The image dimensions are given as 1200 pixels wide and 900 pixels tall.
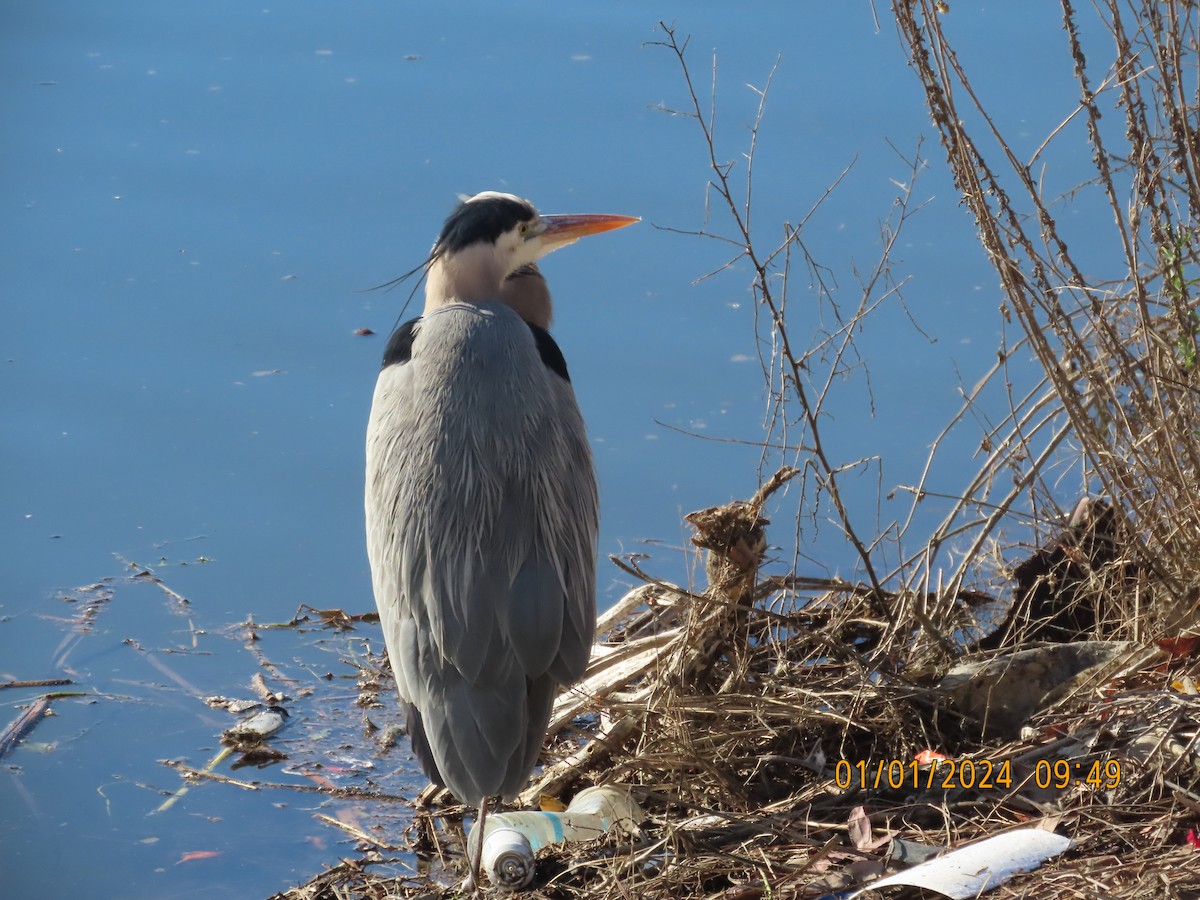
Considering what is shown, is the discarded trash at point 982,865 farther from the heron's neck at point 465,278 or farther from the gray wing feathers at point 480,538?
the heron's neck at point 465,278

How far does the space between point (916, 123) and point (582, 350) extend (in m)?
1.79

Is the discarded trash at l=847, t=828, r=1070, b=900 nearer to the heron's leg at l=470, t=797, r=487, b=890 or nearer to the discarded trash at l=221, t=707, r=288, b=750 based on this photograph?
the heron's leg at l=470, t=797, r=487, b=890

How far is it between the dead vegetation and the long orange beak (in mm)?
737

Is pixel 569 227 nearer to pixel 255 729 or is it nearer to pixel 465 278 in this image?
pixel 465 278

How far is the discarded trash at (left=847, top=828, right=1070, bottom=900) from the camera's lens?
2438 mm

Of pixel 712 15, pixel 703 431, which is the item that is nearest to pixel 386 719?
pixel 703 431

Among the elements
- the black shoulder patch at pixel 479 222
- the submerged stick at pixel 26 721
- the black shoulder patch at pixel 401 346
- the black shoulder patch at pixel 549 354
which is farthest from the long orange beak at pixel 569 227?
the submerged stick at pixel 26 721

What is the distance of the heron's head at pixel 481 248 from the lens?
351 centimetres

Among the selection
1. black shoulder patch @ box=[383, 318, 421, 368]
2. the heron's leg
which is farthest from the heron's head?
the heron's leg

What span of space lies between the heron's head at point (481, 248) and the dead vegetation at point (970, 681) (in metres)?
0.68

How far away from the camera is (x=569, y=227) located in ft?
12.6

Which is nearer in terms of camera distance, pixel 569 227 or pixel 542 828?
pixel 542 828

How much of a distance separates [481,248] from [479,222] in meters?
0.07
